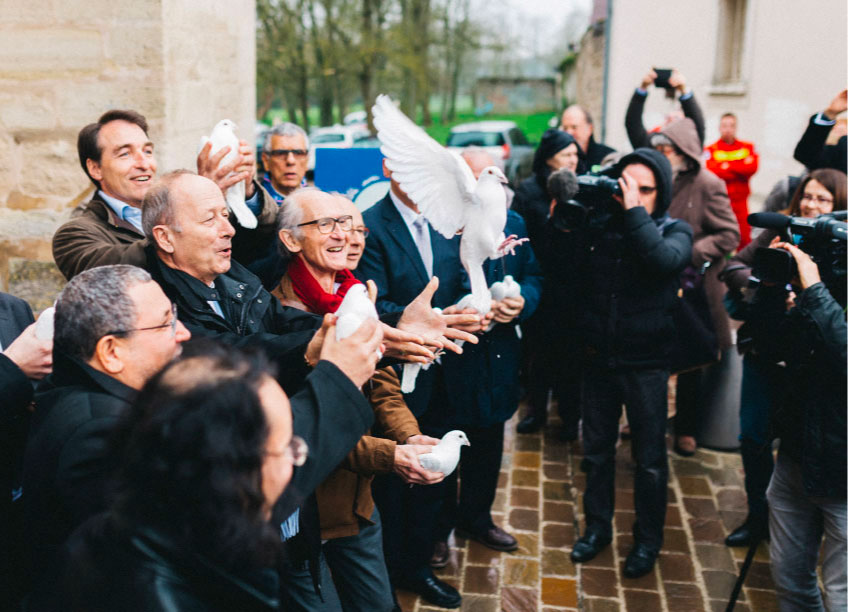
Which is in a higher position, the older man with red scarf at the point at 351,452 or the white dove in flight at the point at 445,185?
the white dove in flight at the point at 445,185

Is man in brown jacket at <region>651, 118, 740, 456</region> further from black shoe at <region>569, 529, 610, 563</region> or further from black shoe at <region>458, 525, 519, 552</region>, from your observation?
black shoe at <region>458, 525, 519, 552</region>

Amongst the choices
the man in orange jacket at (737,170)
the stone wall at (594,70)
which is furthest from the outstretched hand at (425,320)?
the stone wall at (594,70)

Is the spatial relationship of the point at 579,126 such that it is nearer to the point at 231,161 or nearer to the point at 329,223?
the point at 329,223

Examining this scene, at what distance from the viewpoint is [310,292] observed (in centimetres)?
300

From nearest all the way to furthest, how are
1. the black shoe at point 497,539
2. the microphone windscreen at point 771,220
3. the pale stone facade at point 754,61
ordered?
the microphone windscreen at point 771,220 → the black shoe at point 497,539 → the pale stone facade at point 754,61

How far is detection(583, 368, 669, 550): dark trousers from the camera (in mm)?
3986

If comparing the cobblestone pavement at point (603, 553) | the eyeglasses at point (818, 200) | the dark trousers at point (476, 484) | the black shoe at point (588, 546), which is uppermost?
the eyeglasses at point (818, 200)

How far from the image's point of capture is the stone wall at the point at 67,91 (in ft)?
12.6

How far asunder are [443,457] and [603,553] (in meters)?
2.03

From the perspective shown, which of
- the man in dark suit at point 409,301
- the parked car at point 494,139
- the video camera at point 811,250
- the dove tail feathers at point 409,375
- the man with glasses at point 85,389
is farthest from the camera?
the parked car at point 494,139

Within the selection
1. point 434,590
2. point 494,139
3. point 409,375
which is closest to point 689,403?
point 434,590

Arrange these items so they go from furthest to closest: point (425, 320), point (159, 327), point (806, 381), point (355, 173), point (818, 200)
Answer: point (355, 173) → point (818, 200) → point (806, 381) → point (425, 320) → point (159, 327)

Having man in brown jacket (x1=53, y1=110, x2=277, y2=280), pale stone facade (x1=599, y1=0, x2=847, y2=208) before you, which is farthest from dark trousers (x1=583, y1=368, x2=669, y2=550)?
pale stone facade (x1=599, y1=0, x2=847, y2=208)

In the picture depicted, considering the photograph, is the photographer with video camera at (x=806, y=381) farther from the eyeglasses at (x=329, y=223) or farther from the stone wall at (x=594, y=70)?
the stone wall at (x=594, y=70)
